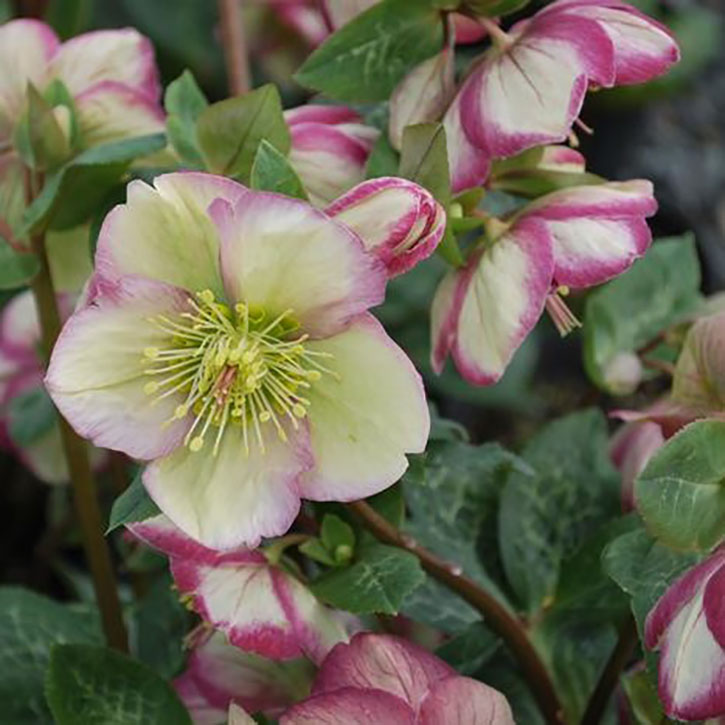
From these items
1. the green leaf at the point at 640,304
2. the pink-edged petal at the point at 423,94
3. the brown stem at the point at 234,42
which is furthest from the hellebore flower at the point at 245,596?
the brown stem at the point at 234,42

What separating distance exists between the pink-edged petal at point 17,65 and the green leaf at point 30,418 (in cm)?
25

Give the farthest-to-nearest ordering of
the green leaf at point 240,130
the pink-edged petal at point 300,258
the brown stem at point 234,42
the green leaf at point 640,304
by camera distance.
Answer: the brown stem at point 234,42, the green leaf at point 640,304, the green leaf at point 240,130, the pink-edged petal at point 300,258

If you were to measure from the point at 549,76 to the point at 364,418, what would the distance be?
0.62ft

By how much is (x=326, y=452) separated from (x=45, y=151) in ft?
0.89

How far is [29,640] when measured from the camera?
0.98m

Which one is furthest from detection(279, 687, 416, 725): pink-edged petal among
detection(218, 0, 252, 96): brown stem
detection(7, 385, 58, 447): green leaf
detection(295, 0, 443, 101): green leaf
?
detection(218, 0, 252, 96): brown stem

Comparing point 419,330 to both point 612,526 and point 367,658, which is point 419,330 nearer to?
point 612,526

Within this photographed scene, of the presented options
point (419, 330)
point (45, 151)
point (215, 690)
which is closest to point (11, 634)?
point (215, 690)

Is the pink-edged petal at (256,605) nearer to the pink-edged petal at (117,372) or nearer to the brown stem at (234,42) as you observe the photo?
the pink-edged petal at (117,372)

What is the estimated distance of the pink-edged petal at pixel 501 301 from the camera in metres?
0.74

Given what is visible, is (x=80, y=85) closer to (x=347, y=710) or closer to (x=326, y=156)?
(x=326, y=156)

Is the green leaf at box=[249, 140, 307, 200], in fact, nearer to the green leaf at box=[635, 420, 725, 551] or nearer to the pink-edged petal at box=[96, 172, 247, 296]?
the pink-edged petal at box=[96, 172, 247, 296]

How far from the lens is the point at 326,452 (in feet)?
2.30

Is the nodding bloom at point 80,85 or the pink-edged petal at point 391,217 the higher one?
the pink-edged petal at point 391,217
